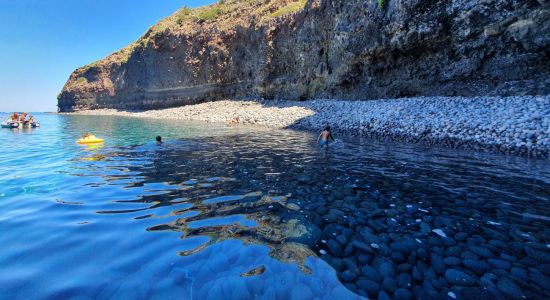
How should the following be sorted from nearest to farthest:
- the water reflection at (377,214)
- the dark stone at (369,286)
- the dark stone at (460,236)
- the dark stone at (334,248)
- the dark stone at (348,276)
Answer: the dark stone at (369,286) < the dark stone at (348,276) < the water reflection at (377,214) < the dark stone at (334,248) < the dark stone at (460,236)

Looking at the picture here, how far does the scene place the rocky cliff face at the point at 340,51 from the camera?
18.2 m

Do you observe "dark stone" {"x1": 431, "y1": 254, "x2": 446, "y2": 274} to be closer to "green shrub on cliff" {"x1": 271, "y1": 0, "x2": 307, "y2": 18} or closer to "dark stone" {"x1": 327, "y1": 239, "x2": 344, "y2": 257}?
"dark stone" {"x1": 327, "y1": 239, "x2": 344, "y2": 257}

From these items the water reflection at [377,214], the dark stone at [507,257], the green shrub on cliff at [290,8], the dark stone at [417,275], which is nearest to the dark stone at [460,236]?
the water reflection at [377,214]

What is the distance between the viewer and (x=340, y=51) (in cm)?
2983

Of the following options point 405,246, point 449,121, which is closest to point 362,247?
point 405,246

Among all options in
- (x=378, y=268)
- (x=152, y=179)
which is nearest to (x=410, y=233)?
(x=378, y=268)

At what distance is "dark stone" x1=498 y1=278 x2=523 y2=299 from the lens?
11.1 feet

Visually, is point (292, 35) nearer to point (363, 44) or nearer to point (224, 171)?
point (363, 44)

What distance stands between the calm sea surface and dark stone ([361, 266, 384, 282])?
0.01m

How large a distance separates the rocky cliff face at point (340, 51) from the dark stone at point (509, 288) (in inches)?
730

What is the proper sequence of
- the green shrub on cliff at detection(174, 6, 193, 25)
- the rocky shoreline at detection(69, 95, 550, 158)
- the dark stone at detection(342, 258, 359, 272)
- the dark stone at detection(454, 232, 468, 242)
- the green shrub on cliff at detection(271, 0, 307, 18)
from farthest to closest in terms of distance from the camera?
the green shrub on cliff at detection(174, 6, 193, 25) → the green shrub on cliff at detection(271, 0, 307, 18) → the rocky shoreline at detection(69, 95, 550, 158) → the dark stone at detection(454, 232, 468, 242) → the dark stone at detection(342, 258, 359, 272)

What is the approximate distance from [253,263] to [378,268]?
1681 millimetres

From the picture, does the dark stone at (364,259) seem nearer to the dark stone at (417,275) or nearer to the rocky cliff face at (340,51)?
the dark stone at (417,275)

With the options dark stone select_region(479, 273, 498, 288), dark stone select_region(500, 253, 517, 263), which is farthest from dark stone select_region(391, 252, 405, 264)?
dark stone select_region(500, 253, 517, 263)
